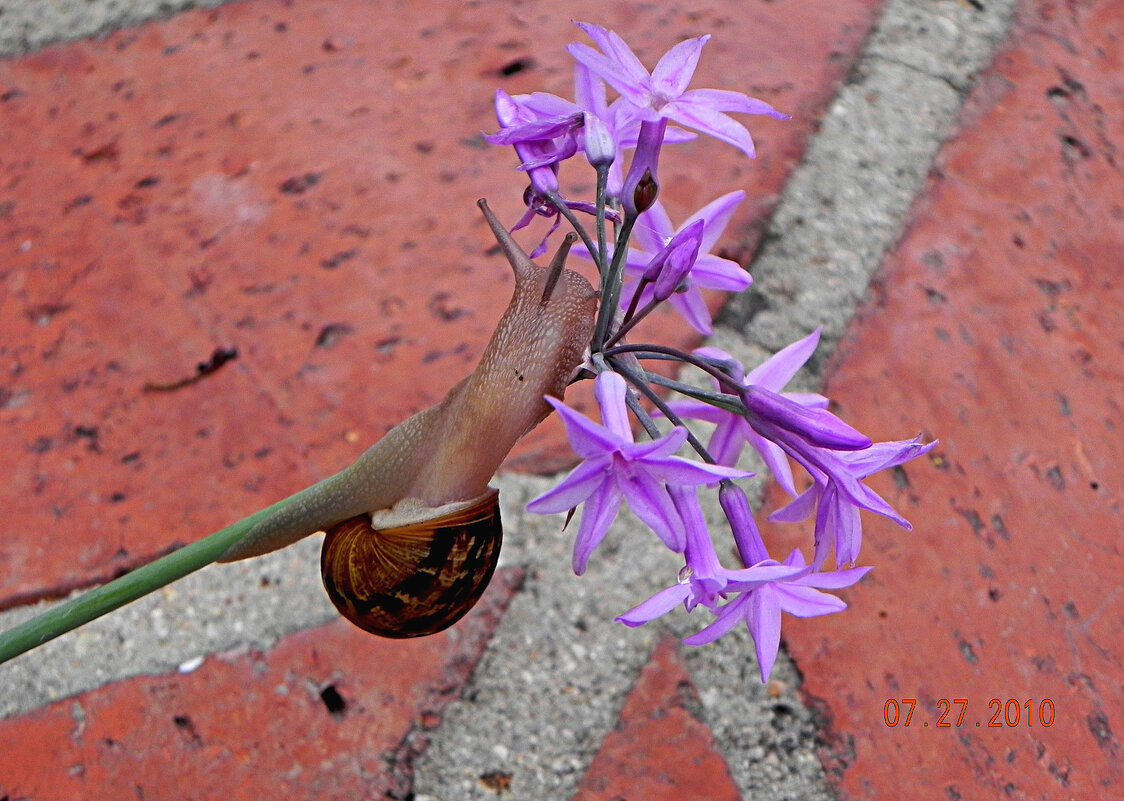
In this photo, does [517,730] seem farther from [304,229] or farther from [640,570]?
[304,229]

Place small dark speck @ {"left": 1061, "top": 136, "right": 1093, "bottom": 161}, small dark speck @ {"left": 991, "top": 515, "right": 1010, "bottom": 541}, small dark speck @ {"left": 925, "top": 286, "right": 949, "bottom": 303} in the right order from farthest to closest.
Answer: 1. small dark speck @ {"left": 1061, "top": 136, "right": 1093, "bottom": 161}
2. small dark speck @ {"left": 925, "top": 286, "right": 949, "bottom": 303}
3. small dark speck @ {"left": 991, "top": 515, "right": 1010, "bottom": 541}

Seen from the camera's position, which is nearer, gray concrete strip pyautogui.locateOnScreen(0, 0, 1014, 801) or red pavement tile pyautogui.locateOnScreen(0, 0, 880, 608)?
gray concrete strip pyautogui.locateOnScreen(0, 0, 1014, 801)

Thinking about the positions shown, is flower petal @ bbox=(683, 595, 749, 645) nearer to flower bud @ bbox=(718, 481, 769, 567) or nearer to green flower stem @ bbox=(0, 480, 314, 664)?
flower bud @ bbox=(718, 481, 769, 567)

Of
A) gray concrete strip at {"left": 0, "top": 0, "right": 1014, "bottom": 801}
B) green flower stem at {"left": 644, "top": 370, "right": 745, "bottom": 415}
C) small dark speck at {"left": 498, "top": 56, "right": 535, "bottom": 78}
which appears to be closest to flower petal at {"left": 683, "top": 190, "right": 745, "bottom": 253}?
green flower stem at {"left": 644, "top": 370, "right": 745, "bottom": 415}

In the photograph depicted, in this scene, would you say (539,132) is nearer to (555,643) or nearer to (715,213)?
(715,213)

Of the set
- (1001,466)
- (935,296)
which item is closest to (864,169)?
(935,296)

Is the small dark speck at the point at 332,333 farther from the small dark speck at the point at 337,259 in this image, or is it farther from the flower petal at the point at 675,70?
the flower petal at the point at 675,70
